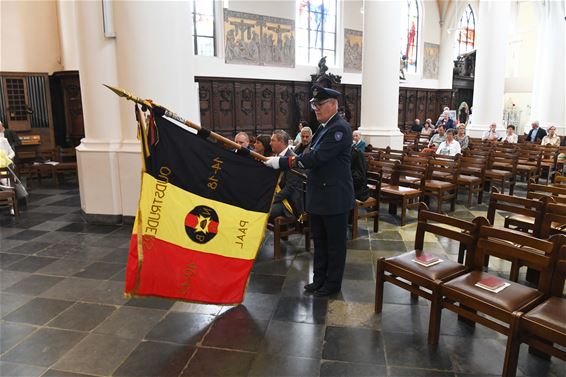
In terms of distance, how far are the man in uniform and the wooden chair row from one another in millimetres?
508

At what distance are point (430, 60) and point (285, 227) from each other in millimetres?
17763

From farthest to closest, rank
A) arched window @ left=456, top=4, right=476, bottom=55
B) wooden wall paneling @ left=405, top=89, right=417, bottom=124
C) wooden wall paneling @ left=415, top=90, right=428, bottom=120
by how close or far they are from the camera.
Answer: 1. arched window @ left=456, top=4, right=476, bottom=55
2. wooden wall paneling @ left=415, top=90, right=428, bottom=120
3. wooden wall paneling @ left=405, top=89, right=417, bottom=124

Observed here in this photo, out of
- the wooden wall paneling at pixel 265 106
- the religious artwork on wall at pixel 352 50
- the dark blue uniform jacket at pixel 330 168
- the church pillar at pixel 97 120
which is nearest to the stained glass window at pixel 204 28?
the wooden wall paneling at pixel 265 106

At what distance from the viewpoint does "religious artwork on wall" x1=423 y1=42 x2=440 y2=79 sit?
19953 millimetres

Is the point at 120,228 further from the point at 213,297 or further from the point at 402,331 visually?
the point at 402,331

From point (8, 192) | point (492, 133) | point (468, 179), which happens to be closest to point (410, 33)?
point (492, 133)

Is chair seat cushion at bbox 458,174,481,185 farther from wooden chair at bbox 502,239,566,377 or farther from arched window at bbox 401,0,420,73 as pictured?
arched window at bbox 401,0,420,73

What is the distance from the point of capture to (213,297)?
3.49 m

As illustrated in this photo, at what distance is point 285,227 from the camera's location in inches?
205

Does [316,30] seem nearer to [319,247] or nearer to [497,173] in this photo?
[497,173]

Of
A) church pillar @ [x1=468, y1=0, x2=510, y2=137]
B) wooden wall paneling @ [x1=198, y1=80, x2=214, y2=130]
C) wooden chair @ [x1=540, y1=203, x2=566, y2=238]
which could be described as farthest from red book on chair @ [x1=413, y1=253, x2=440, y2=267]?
church pillar @ [x1=468, y1=0, x2=510, y2=137]

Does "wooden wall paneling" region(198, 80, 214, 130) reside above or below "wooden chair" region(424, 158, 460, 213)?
above

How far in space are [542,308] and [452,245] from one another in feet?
9.35

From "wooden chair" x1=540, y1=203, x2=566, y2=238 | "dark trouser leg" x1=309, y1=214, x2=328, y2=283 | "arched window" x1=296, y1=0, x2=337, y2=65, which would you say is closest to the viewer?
"wooden chair" x1=540, y1=203, x2=566, y2=238
